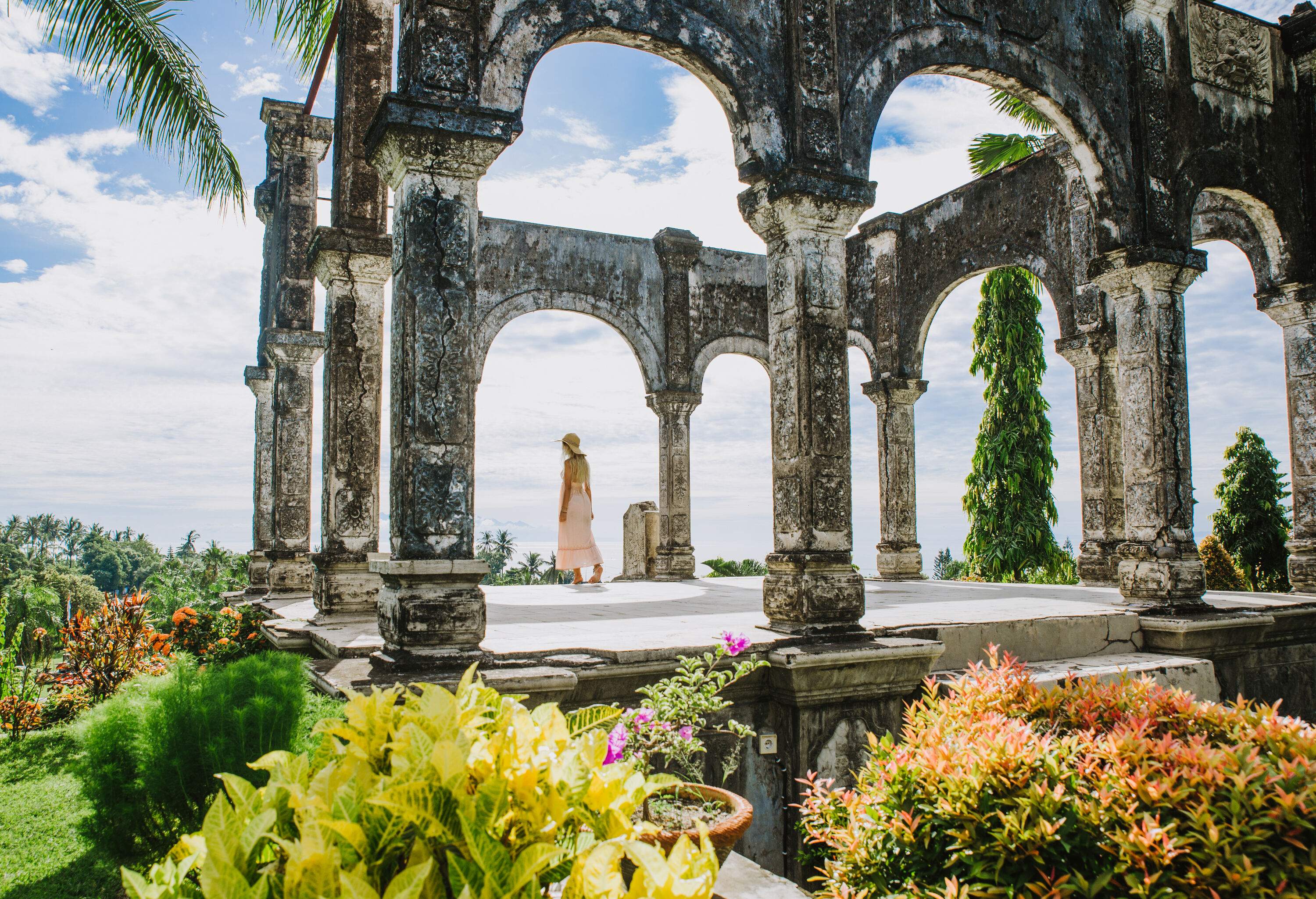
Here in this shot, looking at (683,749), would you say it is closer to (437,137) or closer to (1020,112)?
(437,137)

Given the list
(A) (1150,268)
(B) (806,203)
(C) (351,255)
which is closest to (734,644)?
(B) (806,203)

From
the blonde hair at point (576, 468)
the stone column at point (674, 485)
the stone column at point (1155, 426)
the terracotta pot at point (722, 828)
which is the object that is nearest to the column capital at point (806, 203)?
the stone column at point (1155, 426)

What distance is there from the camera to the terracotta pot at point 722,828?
2.34 meters

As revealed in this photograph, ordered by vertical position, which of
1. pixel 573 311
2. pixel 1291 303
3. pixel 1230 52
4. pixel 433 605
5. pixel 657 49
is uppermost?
pixel 1230 52

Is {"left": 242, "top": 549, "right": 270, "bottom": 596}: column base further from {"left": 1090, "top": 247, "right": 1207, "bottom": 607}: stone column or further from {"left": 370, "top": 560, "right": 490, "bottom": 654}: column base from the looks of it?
{"left": 1090, "top": 247, "right": 1207, "bottom": 607}: stone column

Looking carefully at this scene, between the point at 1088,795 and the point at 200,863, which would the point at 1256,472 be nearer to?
the point at 1088,795

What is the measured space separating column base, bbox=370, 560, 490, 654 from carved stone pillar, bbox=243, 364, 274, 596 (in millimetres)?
5879

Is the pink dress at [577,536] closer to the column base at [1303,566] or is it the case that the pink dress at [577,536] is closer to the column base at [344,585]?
the column base at [344,585]

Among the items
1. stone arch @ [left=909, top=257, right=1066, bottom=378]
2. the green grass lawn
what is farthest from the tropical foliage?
the green grass lawn

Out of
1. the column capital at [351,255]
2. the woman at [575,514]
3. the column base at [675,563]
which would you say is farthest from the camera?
the column base at [675,563]

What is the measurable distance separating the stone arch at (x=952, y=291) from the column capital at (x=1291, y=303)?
211 centimetres

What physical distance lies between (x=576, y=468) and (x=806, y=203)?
20.7 feet

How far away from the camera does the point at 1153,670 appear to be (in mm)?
5297

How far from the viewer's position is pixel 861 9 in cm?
551
